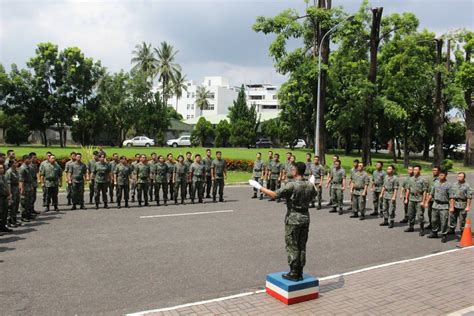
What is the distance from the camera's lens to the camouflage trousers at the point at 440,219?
1072cm

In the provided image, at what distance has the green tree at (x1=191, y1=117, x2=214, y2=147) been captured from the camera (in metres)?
56.9

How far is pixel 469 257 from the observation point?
8922mm

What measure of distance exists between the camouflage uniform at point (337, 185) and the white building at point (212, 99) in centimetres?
8060

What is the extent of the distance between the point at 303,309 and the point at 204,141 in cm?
5294

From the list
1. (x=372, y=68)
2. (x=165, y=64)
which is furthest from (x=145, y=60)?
(x=372, y=68)

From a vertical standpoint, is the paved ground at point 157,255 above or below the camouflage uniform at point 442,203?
below

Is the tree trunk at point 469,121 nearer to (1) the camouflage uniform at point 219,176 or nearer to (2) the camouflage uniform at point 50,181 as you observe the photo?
(1) the camouflage uniform at point 219,176

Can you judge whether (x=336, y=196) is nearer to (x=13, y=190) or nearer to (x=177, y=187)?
(x=177, y=187)

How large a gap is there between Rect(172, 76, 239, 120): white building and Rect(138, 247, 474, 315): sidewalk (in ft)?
287

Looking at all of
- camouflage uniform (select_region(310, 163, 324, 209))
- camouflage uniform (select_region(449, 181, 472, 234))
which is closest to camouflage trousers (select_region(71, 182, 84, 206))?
camouflage uniform (select_region(310, 163, 324, 209))

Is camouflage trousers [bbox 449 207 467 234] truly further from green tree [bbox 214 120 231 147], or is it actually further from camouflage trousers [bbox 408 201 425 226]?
green tree [bbox 214 120 231 147]

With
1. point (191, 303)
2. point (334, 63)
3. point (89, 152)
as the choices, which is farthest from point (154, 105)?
point (191, 303)

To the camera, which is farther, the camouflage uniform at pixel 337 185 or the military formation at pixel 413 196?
the camouflage uniform at pixel 337 185

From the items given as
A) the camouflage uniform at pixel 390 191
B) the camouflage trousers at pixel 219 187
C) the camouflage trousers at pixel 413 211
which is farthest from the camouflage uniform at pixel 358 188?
the camouflage trousers at pixel 219 187
